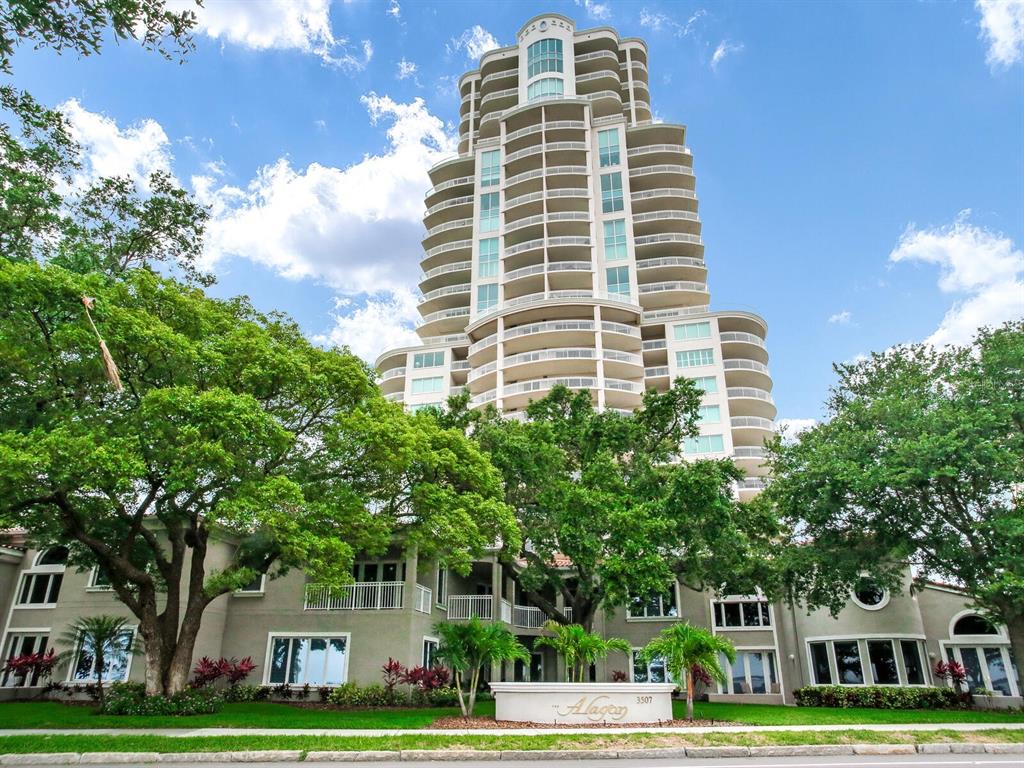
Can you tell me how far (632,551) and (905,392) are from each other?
11104mm

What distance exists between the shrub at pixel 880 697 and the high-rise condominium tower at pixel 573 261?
97.8ft

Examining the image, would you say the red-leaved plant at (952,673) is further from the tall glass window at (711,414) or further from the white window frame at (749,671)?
the tall glass window at (711,414)

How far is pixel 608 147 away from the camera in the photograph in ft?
230

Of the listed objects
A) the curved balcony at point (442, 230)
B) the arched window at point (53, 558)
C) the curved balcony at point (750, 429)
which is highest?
the curved balcony at point (442, 230)

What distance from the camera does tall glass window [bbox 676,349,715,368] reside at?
59.2m

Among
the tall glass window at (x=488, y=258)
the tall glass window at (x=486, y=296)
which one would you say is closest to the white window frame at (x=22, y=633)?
the tall glass window at (x=486, y=296)

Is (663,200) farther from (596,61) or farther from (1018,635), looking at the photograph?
(1018,635)

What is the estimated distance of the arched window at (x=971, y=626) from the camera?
26.2 meters

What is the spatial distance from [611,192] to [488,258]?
1378 centimetres

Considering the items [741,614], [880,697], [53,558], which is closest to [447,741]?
[880,697]

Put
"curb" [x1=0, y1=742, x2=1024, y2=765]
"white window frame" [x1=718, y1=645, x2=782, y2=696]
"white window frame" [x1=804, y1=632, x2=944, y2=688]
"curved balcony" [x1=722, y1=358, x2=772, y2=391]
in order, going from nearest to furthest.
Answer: "curb" [x1=0, y1=742, x2=1024, y2=765]
"white window frame" [x1=804, y1=632, x2=944, y2=688]
"white window frame" [x1=718, y1=645, x2=782, y2=696]
"curved balcony" [x1=722, y1=358, x2=772, y2=391]

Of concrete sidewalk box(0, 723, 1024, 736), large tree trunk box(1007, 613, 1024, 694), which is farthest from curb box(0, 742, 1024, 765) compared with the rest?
large tree trunk box(1007, 613, 1024, 694)

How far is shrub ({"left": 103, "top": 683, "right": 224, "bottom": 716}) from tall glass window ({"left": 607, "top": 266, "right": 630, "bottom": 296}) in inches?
2011

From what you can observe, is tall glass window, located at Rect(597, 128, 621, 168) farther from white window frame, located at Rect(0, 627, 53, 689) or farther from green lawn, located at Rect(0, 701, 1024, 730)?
white window frame, located at Rect(0, 627, 53, 689)
